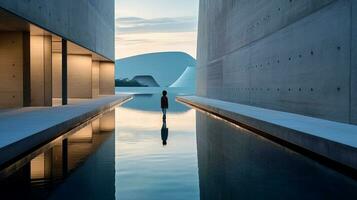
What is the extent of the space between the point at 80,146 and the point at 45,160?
6.17 ft

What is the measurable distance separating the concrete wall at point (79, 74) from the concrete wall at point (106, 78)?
38.4ft

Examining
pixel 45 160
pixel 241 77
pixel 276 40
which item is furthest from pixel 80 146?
pixel 241 77

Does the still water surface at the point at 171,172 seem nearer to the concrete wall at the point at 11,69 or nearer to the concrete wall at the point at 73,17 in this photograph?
the concrete wall at the point at 73,17

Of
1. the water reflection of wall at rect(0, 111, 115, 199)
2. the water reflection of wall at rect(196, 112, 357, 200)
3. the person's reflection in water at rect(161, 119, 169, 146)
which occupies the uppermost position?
the water reflection of wall at rect(196, 112, 357, 200)

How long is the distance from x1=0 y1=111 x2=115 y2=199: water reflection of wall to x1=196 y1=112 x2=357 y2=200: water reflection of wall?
4.44ft

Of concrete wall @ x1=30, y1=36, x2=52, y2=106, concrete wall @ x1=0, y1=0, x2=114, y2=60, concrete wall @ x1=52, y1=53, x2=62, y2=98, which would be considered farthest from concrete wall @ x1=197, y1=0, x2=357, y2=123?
concrete wall @ x1=52, y1=53, x2=62, y2=98

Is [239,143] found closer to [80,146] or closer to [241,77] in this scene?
[80,146]

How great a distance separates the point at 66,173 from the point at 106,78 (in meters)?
39.7

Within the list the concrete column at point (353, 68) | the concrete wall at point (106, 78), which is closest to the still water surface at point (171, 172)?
the concrete column at point (353, 68)

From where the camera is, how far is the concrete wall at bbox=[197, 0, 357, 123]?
11.0m

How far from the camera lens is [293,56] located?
14867 mm

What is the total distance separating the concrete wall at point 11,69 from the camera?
18594mm

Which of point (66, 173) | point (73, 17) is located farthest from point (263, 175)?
point (73, 17)

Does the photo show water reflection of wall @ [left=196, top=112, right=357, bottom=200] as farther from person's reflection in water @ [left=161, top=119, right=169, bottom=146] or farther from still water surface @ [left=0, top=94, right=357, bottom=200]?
person's reflection in water @ [left=161, top=119, right=169, bottom=146]
